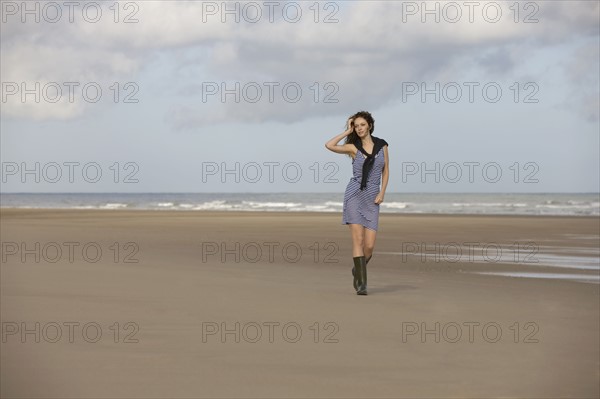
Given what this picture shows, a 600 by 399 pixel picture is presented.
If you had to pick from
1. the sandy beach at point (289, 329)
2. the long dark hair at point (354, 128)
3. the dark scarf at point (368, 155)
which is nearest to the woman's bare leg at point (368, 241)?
the sandy beach at point (289, 329)

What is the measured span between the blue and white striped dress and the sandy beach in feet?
3.00

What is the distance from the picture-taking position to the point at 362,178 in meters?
9.97

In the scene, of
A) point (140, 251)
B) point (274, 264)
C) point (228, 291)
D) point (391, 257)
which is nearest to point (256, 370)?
point (228, 291)

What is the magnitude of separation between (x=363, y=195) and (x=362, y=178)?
213mm

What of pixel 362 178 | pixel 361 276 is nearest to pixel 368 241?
pixel 361 276

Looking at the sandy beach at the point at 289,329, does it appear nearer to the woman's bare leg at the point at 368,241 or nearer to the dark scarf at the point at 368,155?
the woman's bare leg at the point at 368,241

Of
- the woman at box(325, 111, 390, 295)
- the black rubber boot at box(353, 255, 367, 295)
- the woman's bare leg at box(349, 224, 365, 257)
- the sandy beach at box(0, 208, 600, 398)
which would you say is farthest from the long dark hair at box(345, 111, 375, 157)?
the sandy beach at box(0, 208, 600, 398)

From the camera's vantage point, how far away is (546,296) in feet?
32.6

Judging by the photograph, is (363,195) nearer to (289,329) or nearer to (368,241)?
(368,241)

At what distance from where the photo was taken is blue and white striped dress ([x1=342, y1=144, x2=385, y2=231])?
9.93 meters

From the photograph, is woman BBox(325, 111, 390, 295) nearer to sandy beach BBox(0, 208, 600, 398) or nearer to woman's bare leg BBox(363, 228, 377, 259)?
woman's bare leg BBox(363, 228, 377, 259)

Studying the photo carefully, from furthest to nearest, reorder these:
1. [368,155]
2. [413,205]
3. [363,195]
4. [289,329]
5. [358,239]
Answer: [413,205]
[358,239]
[363,195]
[368,155]
[289,329]

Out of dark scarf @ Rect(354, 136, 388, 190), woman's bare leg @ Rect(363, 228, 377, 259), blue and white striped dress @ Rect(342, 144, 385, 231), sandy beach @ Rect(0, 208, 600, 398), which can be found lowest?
sandy beach @ Rect(0, 208, 600, 398)

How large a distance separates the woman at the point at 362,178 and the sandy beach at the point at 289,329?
53cm
